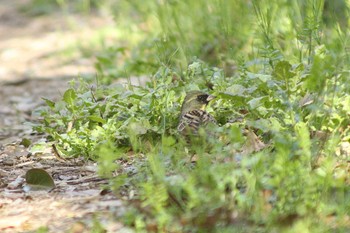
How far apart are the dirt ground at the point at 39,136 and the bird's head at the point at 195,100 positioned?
58 centimetres

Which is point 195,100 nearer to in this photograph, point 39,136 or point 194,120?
point 194,120

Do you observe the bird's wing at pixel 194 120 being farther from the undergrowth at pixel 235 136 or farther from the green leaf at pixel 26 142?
the green leaf at pixel 26 142

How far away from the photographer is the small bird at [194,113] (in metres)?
4.05

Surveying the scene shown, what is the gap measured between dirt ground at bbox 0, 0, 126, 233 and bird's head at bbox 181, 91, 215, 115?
22.7 inches

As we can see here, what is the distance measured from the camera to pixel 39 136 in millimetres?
5281

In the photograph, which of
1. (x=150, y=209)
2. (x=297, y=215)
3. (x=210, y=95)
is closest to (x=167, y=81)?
(x=210, y=95)

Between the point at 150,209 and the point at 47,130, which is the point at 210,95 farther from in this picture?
the point at 150,209

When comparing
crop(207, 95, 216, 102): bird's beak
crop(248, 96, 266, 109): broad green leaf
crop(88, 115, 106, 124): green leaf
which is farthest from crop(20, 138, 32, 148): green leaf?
crop(248, 96, 266, 109): broad green leaf

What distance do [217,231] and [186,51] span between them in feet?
8.30

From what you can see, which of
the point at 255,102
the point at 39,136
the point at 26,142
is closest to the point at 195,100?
the point at 255,102

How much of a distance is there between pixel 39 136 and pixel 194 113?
59.8 inches

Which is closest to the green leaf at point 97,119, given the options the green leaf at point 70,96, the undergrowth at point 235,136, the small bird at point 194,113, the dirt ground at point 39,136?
the undergrowth at point 235,136

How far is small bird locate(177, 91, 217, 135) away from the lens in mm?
4047

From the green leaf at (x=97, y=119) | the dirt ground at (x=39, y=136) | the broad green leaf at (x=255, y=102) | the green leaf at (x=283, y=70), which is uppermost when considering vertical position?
the green leaf at (x=283, y=70)
